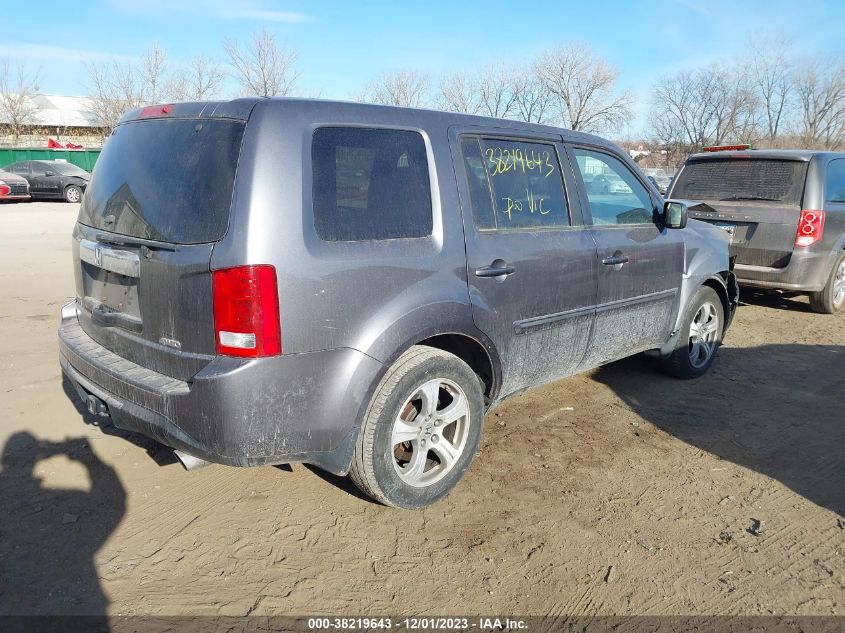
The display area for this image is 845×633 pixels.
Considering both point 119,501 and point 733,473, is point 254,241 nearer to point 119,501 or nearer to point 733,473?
point 119,501

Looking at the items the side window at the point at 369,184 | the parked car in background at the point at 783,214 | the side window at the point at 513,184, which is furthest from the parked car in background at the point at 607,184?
the parked car in background at the point at 783,214

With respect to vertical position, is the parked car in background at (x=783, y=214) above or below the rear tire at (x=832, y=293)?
above

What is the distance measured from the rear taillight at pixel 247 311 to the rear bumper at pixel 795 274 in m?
6.37

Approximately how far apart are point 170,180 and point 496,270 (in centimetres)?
163

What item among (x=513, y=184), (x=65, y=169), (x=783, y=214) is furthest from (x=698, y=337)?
(x=65, y=169)

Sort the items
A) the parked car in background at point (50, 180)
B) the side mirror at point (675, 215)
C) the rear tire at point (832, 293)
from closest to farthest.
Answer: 1. the side mirror at point (675, 215)
2. the rear tire at point (832, 293)
3. the parked car in background at point (50, 180)

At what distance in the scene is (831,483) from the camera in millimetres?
3658

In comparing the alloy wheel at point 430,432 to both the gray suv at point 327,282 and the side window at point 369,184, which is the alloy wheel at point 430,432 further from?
the side window at point 369,184

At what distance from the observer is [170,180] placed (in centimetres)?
290

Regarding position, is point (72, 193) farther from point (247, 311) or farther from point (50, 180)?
point (247, 311)

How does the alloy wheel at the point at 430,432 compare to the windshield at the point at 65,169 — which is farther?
the windshield at the point at 65,169

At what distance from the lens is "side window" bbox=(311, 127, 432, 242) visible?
287 centimetres

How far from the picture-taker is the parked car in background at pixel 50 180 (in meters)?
24.1

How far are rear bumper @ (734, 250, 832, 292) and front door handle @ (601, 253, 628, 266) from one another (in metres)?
3.87
